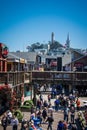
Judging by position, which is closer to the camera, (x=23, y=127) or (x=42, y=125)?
(x=23, y=127)

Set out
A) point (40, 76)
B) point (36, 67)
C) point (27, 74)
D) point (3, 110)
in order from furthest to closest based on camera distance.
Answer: point (36, 67)
point (40, 76)
point (27, 74)
point (3, 110)

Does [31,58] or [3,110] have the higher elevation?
[31,58]

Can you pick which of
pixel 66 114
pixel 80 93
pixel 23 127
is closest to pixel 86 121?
pixel 66 114

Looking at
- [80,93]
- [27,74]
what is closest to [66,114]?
[27,74]

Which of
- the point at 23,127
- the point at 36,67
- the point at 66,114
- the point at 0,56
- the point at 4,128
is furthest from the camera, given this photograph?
the point at 36,67

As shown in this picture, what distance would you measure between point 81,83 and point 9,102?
65.6 feet

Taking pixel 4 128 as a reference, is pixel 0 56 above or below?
above

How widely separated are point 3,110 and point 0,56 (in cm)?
885

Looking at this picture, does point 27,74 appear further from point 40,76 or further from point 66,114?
point 66,114

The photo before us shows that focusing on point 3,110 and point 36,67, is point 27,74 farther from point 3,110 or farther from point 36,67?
point 36,67

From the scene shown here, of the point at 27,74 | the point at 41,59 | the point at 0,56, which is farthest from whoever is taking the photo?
the point at 41,59

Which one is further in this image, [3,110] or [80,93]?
[80,93]

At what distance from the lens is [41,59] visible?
85750 mm

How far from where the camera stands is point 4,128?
987 inches
